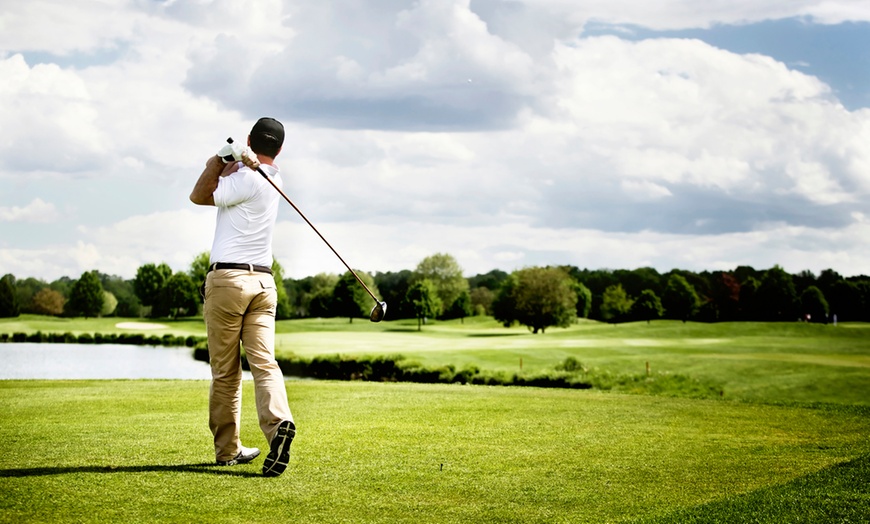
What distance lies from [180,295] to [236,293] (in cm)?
8127

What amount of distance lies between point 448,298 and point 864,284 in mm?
44128

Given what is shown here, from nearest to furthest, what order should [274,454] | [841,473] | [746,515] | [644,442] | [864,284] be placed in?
[746,515] → [274,454] → [841,473] → [644,442] → [864,284]

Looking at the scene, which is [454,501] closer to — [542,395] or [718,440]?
[718,440]

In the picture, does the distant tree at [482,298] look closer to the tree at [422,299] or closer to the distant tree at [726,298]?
the tree at [422,299]

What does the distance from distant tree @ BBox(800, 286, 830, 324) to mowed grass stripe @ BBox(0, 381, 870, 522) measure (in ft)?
253

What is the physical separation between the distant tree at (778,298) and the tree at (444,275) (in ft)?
109

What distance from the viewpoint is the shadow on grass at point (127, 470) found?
6.22m

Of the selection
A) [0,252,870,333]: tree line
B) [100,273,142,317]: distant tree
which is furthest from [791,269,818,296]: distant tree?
[100,273,142,317]: distant tree

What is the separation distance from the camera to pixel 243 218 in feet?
23.2

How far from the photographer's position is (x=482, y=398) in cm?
1325

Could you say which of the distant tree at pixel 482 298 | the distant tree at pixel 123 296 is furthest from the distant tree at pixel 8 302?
the distant tree at pixel 482 298

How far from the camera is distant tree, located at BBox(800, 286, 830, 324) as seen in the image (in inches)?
3248

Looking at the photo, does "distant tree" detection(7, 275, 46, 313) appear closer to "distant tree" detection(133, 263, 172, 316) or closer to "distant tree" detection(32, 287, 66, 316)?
"distant tree" detection(32, 287, 66, 316)

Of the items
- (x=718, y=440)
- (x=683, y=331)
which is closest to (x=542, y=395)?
(x=718, y=440)
